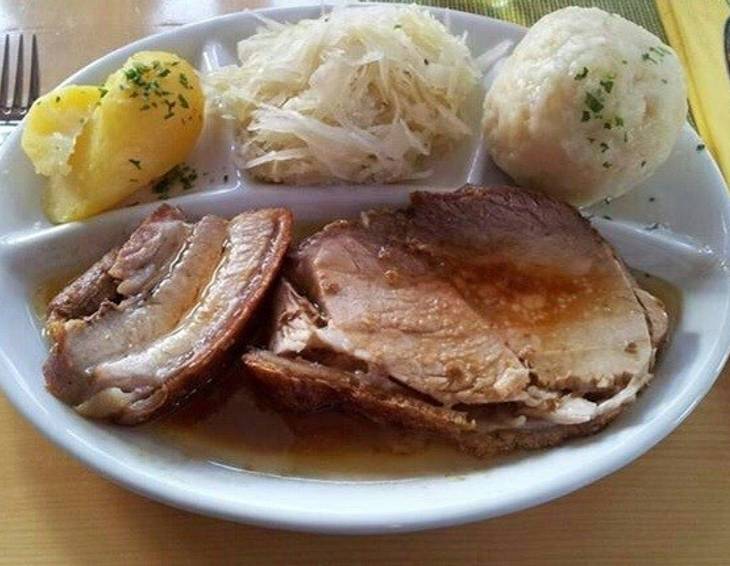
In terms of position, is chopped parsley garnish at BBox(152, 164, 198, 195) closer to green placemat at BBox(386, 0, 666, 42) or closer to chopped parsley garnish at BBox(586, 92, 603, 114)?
chopped parsley garnish at BBox(586, 92, 603, 114)

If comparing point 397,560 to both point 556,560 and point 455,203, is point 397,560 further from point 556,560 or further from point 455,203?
point 455,203

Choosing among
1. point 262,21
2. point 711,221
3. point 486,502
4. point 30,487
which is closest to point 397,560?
point 486,502

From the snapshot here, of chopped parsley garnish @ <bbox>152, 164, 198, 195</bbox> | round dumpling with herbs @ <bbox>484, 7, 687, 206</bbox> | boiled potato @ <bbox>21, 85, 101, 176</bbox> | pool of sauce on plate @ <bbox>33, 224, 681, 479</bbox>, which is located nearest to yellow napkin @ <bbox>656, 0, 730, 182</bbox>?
round dumpling with herbs @ <bbox>484, 7, 687, 206</bbox>

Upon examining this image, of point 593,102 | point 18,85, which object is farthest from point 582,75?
point 18,85

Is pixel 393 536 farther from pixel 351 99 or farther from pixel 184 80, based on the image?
pixel 184 80

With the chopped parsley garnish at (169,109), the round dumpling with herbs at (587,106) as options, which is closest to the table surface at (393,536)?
the round dumpling with herbs at (587,106)

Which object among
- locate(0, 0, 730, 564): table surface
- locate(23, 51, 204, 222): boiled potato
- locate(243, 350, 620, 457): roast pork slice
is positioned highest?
locate(23, 51, 204, 222): boiled potato

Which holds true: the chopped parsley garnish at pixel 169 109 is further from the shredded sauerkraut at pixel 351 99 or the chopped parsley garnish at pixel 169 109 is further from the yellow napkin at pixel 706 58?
the yellow napkin at pixel 706 58
